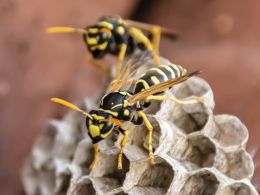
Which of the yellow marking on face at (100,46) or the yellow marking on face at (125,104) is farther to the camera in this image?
the yellow marking on face at (100,46)

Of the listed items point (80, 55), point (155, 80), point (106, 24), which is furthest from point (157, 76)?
point (80, 55)

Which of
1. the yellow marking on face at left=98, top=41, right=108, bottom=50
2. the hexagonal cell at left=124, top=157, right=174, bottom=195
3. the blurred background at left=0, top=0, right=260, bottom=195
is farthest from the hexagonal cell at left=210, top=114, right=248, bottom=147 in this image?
the yellow marking on face at left=98, top=41, right=108, bottom=50

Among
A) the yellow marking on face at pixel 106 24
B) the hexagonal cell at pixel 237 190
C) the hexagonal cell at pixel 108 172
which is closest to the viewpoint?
the hexagonal cell at pixel 237 190

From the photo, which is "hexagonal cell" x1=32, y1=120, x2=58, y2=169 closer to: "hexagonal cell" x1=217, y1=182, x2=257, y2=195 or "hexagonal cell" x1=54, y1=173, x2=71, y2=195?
"hexagonal cell" x1=54, y1=173, x2=71, y2=195

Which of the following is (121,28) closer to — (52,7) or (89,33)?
(89,33)

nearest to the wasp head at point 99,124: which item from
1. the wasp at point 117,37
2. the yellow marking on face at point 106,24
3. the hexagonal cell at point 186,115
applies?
the hexagonal cell at point 186,115

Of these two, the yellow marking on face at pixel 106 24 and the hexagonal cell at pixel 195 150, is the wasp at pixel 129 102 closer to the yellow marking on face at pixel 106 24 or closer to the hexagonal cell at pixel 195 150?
the hexagonal cell at pixel 195 150

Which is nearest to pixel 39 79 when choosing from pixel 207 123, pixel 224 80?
pixel 224 80
